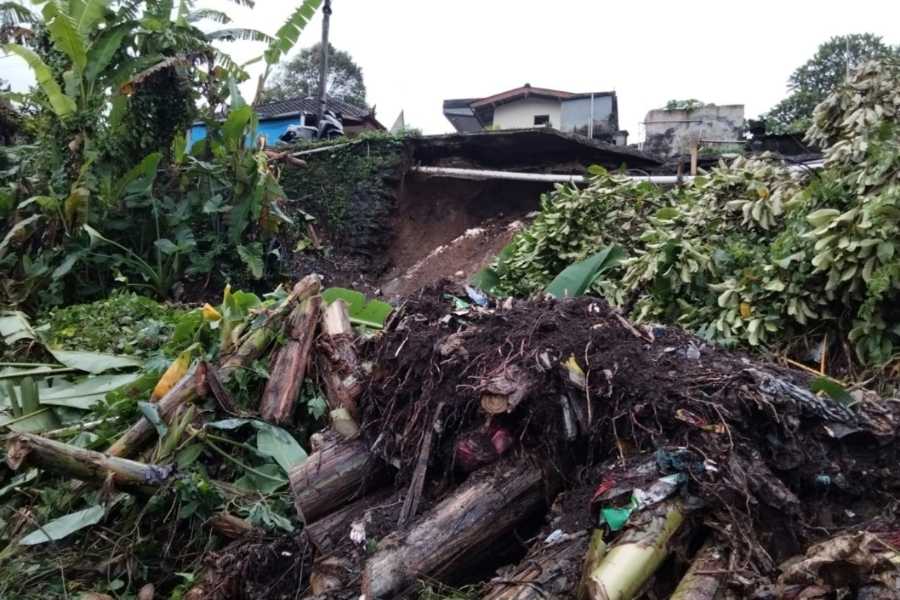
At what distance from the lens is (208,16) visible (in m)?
9.56

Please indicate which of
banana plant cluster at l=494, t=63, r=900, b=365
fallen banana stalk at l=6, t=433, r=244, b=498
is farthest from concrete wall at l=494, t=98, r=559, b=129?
fallen banana stalk at l=6, t=433, r=244, b=498

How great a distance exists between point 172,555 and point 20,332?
9.70 ft

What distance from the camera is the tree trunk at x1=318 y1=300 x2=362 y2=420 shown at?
356 cm

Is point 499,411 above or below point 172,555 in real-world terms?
above

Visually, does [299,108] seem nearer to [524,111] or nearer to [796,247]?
[524,111]

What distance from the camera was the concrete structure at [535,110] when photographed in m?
20.2

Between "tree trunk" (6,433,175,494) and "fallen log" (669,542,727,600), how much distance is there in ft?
8.29

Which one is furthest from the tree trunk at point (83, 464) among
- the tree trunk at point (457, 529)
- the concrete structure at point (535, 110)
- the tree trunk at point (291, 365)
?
the concrete structure at point (535, 110)

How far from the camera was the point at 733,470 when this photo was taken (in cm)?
246

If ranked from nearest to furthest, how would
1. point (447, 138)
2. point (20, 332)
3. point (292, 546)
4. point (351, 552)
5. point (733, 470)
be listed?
point (733, 470) < point (351, 552) < point (292, 546) < point (20, 332) < point (447, 138)

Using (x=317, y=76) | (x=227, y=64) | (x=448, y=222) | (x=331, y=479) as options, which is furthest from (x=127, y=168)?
(x=317, y=76)

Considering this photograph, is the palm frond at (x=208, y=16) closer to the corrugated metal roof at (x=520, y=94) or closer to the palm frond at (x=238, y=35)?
the palm frond at (x=238, y=35)

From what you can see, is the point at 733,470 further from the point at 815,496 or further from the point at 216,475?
the point at 216,475

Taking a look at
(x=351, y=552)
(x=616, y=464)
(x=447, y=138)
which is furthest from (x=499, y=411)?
(x=447, y=138)
